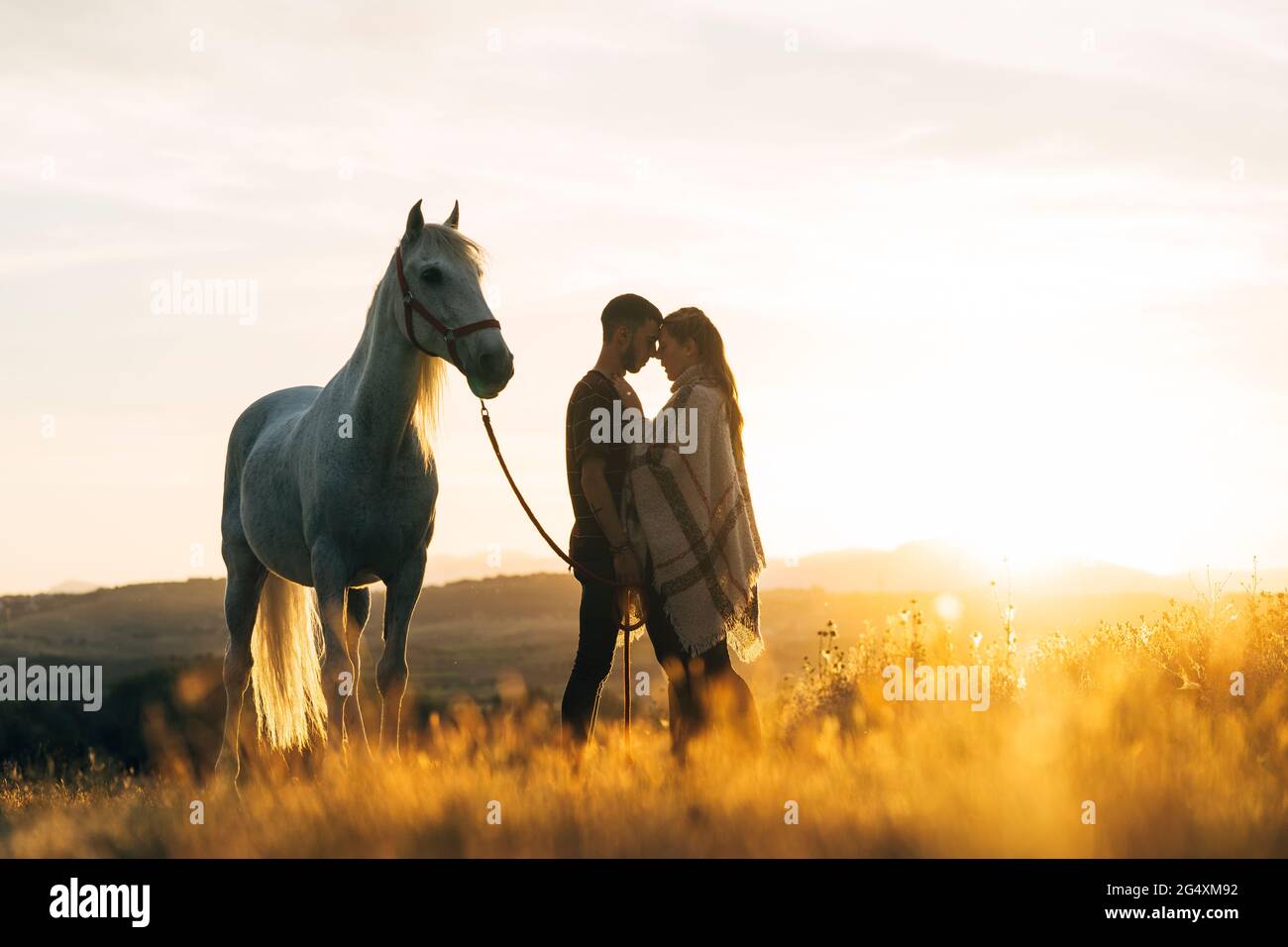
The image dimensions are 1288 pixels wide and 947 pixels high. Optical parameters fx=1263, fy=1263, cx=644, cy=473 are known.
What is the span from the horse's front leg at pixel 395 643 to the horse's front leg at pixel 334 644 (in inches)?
7.3

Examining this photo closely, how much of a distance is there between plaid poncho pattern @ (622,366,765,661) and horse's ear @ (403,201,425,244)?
1678mm

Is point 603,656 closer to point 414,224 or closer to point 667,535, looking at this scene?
point 667,535

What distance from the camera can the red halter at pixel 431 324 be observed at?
6398 millimetres

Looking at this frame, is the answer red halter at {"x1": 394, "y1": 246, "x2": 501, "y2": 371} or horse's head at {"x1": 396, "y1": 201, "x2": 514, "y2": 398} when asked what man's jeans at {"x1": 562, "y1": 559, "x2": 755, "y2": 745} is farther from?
red halter at {"x1": 394, "y1": 246, "x2": 501, "y2": 371}

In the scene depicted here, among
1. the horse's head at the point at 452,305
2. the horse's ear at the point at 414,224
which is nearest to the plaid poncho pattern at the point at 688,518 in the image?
the horse's head at the point at 452,305

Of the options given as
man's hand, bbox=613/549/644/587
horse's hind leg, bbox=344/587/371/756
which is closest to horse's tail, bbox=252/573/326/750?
horse's hind leg, bbox=344/587/371/756

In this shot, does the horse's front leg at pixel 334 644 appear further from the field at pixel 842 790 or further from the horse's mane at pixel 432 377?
the horse's mane at pixel 432 377

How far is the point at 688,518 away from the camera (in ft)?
20.5

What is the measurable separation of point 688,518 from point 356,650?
246cm

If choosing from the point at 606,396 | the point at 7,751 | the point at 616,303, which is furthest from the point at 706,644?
the point at 7,751

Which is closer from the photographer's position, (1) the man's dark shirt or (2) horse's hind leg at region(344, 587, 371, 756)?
(1) the man's dark shirt

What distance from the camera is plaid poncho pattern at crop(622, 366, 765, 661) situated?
6.21 m
